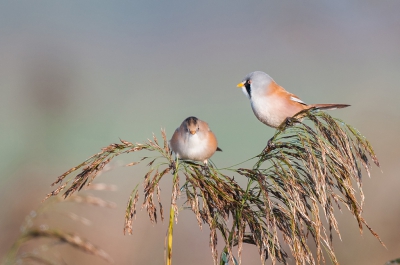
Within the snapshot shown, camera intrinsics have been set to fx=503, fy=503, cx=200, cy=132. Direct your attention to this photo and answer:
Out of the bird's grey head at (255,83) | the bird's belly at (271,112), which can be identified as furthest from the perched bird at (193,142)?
the bird's belly at (271,112)

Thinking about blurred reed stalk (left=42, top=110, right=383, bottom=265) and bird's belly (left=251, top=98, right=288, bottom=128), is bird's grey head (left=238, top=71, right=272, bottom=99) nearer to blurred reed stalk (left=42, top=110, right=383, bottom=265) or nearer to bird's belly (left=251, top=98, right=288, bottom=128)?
bird's belly (left=251, top=98, right=288, bottom=128)

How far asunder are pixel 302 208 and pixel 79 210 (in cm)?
543

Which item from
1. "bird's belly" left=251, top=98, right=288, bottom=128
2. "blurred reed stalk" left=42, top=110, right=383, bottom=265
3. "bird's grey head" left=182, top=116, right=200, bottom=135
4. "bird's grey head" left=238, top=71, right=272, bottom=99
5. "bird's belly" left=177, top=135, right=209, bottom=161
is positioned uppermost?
"bird's grey head" left=238, top=71, right=272, bottom=99

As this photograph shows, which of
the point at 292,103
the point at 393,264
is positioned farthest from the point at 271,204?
the point at 292,103

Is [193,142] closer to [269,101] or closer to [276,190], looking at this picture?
[269,101]

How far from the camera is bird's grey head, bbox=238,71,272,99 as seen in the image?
4098mm

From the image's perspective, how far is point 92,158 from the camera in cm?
225

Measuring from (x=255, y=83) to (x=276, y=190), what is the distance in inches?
77.3

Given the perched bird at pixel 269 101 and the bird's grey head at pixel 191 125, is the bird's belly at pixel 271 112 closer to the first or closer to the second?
the perched bird at pixel 269 101

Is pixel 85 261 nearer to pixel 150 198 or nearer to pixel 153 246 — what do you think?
pixel 153 246

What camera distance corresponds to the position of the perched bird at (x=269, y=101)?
386cm

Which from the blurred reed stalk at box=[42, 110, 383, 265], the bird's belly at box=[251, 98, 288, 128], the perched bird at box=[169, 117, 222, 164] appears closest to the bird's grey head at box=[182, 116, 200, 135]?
the perched bird at box=[169, 117, 222, 164]

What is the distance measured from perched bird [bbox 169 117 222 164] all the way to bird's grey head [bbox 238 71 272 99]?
53 cm

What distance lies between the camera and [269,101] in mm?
3926
